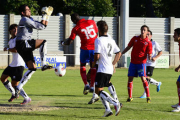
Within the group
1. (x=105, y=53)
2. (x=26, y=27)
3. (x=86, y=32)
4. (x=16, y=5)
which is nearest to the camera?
(x=105, y=53)

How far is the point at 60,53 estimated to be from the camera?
34.1 m

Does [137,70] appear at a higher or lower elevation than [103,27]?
lower

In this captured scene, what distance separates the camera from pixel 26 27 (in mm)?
9961

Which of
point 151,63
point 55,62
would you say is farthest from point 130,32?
point 151,63

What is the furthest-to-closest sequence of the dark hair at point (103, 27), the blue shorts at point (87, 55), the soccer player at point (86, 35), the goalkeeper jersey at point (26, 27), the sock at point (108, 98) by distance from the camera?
the blue shorts at point (87, 55) → the soccer player at point (86, 35) → the goalkeeper jersey at point (26, 27) → the dark hair at point (103, 27) → the sock at point (108, 98)

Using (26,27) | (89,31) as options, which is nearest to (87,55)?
(89,31)

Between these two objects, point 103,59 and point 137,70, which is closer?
point 103,59

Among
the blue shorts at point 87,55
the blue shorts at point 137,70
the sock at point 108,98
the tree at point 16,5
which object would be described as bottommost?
the sock at point 108,98

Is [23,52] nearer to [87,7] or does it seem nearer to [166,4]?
[87,7]

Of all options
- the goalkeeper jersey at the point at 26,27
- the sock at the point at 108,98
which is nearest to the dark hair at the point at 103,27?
the sock at the point at 108,98

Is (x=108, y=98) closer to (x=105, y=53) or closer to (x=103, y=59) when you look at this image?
(x=103, y=59)

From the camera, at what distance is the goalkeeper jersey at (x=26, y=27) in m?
9.84

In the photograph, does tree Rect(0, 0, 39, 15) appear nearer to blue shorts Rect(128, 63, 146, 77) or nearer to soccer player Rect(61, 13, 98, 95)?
soccer player Rect(61, 13, 98, 95)

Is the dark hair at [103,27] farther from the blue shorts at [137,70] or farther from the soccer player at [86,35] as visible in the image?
the blue shorts at [137,70]
